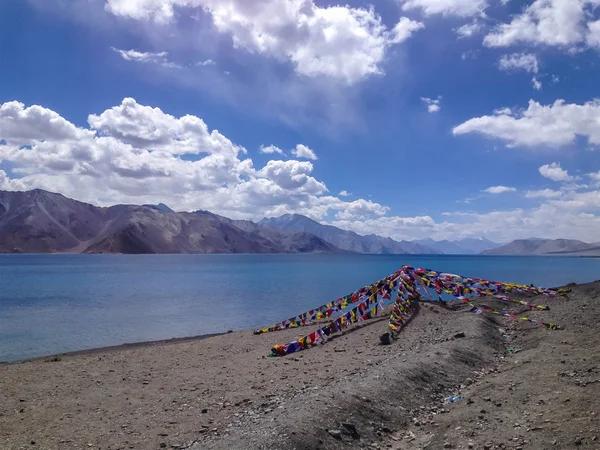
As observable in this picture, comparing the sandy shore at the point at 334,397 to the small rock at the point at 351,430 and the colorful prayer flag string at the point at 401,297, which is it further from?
the colorful prayer flag string at the point at 401,297

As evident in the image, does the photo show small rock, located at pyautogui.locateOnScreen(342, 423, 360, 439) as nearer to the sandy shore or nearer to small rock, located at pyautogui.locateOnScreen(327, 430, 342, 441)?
the sandy shore

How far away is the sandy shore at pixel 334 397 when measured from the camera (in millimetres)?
8305

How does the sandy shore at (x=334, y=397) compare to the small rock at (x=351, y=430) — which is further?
the small rock at (x=351, y=430)

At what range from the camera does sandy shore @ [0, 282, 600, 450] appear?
8.30 meters

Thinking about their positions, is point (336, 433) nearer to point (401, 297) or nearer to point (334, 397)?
point (334, 397)

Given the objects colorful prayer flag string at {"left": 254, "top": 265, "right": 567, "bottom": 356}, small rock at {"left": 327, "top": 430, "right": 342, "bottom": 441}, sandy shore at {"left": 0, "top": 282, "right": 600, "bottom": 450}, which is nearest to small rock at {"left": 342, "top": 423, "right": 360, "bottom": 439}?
sandy shore at {"left": 0, "top": 282, "right": 600, "bottom": 450}

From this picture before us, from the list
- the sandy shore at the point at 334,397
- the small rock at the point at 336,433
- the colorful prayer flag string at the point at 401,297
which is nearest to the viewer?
the sandy shore at the point at 334,397

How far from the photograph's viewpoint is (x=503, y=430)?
26.8 ft

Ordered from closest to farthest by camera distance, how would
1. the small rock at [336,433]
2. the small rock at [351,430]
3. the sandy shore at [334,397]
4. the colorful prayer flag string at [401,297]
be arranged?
the sandy shore at [334,397], the small rock at [336,433], the small rock at [351,430], the colorful prayer flag string at [401,297]

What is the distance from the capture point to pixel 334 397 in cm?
980

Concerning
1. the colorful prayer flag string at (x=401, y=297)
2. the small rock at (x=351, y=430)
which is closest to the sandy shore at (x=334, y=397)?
the small rock at (x=351, y=430)

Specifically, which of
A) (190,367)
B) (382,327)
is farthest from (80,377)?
(382,327)

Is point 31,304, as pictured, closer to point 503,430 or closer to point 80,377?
point 80,377

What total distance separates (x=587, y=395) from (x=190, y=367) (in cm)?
1219
